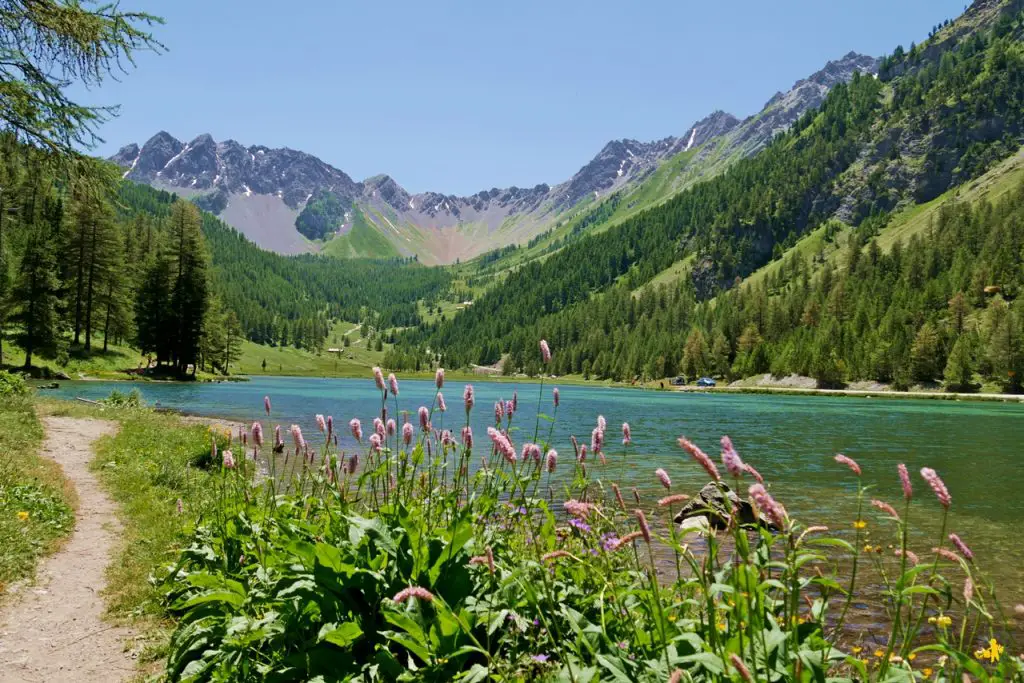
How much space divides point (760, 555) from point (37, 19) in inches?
673

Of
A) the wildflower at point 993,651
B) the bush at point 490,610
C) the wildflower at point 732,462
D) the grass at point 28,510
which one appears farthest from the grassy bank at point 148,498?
the wildflower at point 993,651

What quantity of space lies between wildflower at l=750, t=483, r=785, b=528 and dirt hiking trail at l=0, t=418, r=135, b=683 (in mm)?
6508

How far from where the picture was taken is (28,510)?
11.2 meters

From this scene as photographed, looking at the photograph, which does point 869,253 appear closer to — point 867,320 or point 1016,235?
point 1016,235

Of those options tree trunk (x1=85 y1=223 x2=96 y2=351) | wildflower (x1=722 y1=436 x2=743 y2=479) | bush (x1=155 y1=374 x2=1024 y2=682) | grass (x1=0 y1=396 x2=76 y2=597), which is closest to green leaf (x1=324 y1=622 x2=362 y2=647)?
bush (x1=155 y1=374 x2=1024 y2=682)

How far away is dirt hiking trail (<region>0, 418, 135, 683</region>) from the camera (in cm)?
622

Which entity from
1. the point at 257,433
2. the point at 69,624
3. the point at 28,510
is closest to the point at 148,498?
the point at 28,510

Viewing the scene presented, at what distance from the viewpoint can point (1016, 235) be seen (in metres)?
150

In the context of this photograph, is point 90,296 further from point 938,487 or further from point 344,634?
point 938,487

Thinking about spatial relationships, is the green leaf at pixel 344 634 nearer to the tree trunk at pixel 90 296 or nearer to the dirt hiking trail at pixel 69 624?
the dirt hiking trail at pixel 69 624

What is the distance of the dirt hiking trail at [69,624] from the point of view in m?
6.22

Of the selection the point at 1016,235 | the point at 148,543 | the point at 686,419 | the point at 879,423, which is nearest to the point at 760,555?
the point at 148,543

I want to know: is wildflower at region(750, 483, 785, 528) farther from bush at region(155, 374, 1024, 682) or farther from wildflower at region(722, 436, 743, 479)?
bush at region(155, 374, 1024, 682)

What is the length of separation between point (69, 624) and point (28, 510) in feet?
17.2
